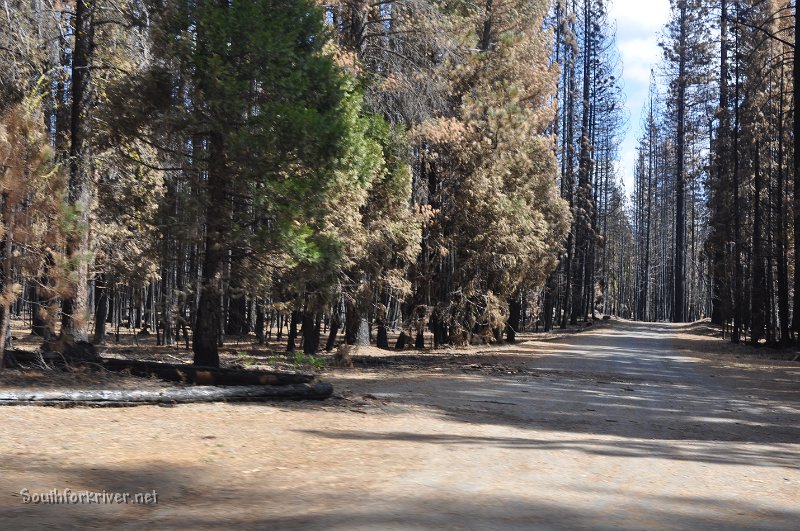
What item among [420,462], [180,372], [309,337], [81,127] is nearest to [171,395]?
[180,372]

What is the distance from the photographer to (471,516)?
5.19 metres

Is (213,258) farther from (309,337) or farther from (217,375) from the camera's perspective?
(309,337)

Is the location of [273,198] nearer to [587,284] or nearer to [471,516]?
[471,516]

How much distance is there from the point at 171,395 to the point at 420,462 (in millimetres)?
4699

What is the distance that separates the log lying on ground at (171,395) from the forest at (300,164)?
8.06ft

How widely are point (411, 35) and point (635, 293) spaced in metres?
88.4

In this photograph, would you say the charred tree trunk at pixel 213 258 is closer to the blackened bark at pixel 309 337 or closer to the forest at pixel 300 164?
the forest at pixel 300 164

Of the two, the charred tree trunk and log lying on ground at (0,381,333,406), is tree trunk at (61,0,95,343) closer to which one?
the charred tree trunk

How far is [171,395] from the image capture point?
10328 millimetres

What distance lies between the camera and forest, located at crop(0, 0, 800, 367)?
12805 mm

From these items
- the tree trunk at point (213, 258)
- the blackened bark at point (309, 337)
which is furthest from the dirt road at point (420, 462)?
the blackened bark at point (309, 337)

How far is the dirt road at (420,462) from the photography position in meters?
5.22

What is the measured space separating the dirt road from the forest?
3.68 m

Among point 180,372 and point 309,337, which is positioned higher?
point 309,337
